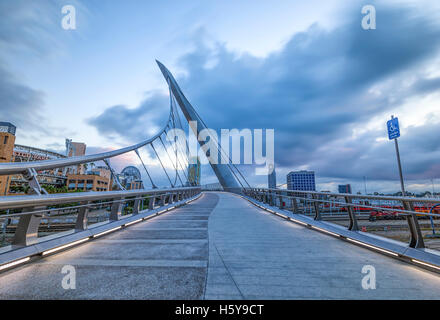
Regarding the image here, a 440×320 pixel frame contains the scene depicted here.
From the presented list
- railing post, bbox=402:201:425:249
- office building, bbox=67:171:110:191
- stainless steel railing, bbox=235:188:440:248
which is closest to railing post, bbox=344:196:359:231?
stainless steel railing, bbox=235:188:440:248

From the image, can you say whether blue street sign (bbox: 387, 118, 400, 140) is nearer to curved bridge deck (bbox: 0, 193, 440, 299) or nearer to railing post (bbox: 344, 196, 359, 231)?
railing post (bbox: 344, 196, 359, 231)

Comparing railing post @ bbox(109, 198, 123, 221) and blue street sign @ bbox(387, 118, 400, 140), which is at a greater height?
blue street sign @ bbox(387, 118, 400, 140)

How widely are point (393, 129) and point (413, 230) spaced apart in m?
8.75

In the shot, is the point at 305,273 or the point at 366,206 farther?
the point at 366,206

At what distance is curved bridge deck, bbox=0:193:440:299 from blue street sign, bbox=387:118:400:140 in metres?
8.54

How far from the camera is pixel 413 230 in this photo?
9.69 feet

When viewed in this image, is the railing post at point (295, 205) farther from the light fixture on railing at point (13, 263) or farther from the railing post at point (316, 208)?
the light fixture on railing at point (13, 263)

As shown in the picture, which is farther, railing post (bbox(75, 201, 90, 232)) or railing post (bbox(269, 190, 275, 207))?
railing post (bbox(269, 190, 275, 207))

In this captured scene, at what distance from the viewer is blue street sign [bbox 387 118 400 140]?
→ 933cm

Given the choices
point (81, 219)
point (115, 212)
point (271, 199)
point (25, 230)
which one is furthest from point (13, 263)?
point (271, 199)

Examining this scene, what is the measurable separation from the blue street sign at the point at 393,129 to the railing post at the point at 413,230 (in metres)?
8.31

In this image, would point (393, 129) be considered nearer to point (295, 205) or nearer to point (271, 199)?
point (271, 199)

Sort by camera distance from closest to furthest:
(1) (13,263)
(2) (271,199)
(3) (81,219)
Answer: (1) (13,263) < (3) (81,219) < (2) (271,199)

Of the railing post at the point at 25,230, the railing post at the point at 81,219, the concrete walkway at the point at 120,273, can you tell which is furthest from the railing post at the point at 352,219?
the railing post at the point at 25,230
